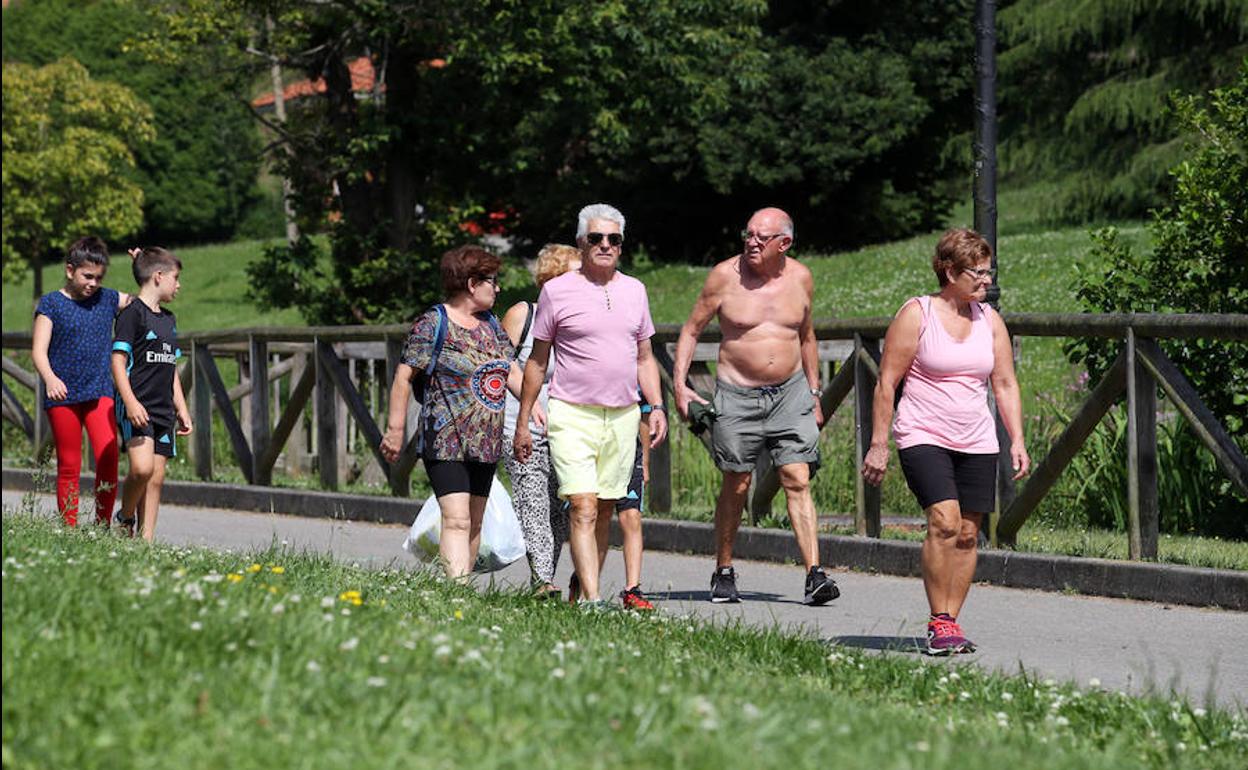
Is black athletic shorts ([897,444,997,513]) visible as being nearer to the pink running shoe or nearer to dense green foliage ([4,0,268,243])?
the pink running shoe

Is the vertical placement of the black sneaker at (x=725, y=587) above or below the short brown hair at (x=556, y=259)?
below

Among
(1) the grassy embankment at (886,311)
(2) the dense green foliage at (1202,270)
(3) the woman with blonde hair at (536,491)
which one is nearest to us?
(3) the woman with blonde hair at (536,491)

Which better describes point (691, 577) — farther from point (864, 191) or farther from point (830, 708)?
point (864, 191)

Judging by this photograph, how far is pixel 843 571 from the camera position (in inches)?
428

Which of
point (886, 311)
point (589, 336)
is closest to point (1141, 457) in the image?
point (589, 336)

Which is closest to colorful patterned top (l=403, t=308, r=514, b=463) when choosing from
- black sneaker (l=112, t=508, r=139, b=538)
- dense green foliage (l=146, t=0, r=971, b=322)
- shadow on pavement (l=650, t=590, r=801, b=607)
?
shadow on pavement (l=650, t=590, r=801, b=607)

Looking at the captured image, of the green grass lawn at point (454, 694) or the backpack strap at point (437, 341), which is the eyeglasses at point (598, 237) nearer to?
the backpack strap at point (437, 341)

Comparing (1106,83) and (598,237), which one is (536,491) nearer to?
(598,237)

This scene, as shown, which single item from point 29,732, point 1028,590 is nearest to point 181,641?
point 29,732

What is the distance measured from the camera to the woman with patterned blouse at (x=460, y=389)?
862 cm

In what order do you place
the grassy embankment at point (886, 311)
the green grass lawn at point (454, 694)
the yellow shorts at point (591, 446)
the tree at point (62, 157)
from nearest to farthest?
1. the green grass lawn at point (454, 694)
2. the yellow shorts at point (591, 446)
3. the grassy embankment at point (886, 311)
4. the tree at point (62, 157)

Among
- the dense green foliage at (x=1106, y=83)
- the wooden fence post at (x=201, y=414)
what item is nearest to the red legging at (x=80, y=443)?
the wooden fence post at (x=201, y=414)

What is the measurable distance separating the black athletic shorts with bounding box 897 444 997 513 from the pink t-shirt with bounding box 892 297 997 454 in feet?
0.12

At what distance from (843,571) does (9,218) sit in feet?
141
